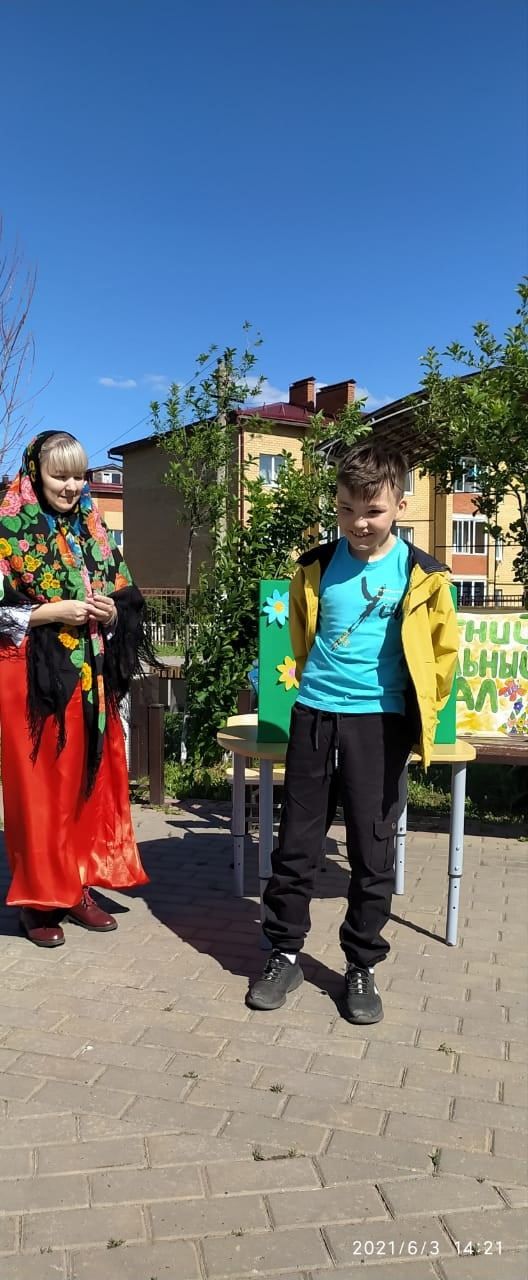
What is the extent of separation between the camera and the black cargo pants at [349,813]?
3098 mm

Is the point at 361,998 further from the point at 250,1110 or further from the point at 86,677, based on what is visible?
the point at 86,677

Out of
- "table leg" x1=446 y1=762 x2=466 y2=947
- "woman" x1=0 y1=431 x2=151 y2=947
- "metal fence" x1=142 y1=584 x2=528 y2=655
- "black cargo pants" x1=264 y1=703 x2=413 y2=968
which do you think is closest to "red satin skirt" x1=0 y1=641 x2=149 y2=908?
"woman" x1=0 y1=431 x2=151 y2=947

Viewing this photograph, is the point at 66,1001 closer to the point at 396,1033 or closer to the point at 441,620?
the point at 396,1033

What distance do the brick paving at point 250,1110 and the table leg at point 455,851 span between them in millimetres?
103

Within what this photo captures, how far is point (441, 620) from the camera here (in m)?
3.19

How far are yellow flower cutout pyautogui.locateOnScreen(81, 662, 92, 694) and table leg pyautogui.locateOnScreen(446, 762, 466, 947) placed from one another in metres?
1.52

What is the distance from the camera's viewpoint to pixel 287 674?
4023mm

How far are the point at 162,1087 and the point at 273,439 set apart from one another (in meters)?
26.8

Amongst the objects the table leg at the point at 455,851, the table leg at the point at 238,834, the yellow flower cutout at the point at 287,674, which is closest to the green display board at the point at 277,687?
the yellow flower cutout at the point at 287,674

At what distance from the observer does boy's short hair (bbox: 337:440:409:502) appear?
2.95m

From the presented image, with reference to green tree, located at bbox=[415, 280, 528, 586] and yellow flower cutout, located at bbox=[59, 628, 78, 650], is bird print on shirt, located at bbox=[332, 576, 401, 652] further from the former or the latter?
green tree, located at bbox=[415, 280, 528, 586]

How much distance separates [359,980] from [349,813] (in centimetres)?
60

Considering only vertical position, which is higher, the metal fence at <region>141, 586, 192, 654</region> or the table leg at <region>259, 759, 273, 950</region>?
the metal fence at <region>141, 586, 192, 654</region>
